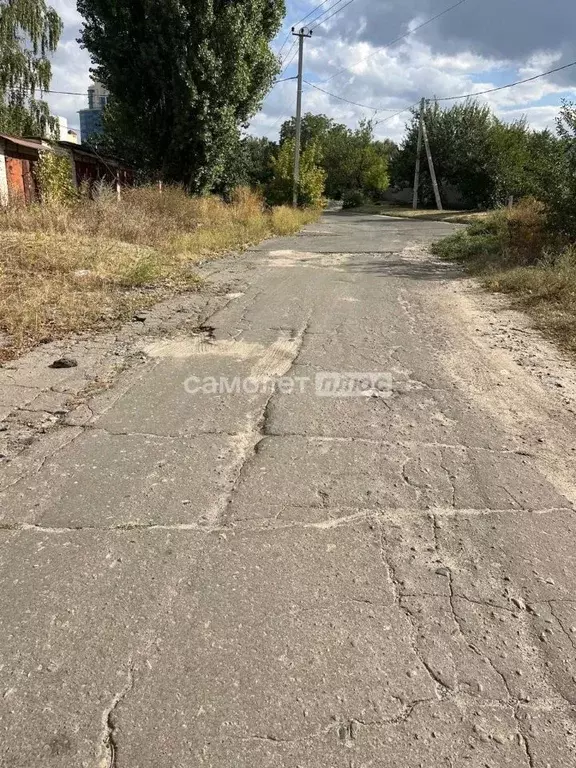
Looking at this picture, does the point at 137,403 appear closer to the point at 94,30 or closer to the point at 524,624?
the point at 524,624

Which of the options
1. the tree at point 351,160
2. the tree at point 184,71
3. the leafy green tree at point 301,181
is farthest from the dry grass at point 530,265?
the tree at point 351,160

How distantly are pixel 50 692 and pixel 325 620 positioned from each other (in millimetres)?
974

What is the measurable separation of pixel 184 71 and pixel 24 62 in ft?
34.2

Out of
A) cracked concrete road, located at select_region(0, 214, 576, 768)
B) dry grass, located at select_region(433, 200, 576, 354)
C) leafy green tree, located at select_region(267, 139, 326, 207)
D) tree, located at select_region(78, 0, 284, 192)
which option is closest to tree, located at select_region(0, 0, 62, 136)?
tree, located at select_region(78, 0, 284, 192)

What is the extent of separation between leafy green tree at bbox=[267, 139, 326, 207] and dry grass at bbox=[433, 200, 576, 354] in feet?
50.6

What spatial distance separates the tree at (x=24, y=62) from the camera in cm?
2222

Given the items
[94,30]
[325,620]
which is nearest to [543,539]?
[325,620]

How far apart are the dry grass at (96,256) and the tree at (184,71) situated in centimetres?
387

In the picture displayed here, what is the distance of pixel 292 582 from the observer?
7.61ft

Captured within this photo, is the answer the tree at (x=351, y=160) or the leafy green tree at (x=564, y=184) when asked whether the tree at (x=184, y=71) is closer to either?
the leafy green tree at (x=564, y=184)

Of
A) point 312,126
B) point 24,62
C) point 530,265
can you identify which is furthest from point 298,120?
point 312,126

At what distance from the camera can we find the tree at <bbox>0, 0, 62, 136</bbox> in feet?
72.9

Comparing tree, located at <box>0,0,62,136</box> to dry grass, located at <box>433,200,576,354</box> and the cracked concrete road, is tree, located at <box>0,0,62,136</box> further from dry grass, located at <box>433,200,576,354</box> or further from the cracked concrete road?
the cracked concrete road

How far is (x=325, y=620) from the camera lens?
2.12 meters
